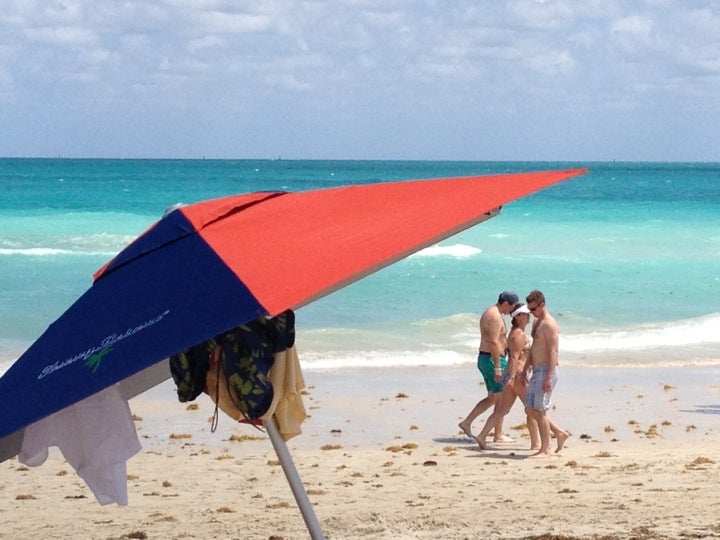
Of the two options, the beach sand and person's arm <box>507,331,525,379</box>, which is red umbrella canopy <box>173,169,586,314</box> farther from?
person's arm <box>507,331,525,379</box>

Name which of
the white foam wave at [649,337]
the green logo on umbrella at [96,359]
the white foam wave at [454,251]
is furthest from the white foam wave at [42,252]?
the green logo on umbrella at [96,359]

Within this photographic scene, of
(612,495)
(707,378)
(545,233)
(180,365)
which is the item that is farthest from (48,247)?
(180,365)

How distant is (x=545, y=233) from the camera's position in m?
41.9

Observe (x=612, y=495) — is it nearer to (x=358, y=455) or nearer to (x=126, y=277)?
(x=358, y=455)

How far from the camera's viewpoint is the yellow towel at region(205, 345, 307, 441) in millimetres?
4797

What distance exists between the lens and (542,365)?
9.68m

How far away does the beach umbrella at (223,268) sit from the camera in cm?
387

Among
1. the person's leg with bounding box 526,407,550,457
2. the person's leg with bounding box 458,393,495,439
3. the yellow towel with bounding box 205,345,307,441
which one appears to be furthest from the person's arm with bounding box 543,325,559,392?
the yellow towel with bounding box 205,345,307,441

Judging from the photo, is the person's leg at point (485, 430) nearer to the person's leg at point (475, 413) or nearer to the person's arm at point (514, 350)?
the person's leg at point (475, 413)

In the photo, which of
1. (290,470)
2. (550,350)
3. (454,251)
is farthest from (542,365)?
(454,251)

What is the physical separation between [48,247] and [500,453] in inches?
1051

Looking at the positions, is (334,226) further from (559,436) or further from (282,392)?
(559,436)

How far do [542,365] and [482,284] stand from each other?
16.5 metres

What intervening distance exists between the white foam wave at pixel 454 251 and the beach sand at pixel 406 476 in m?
19.0
